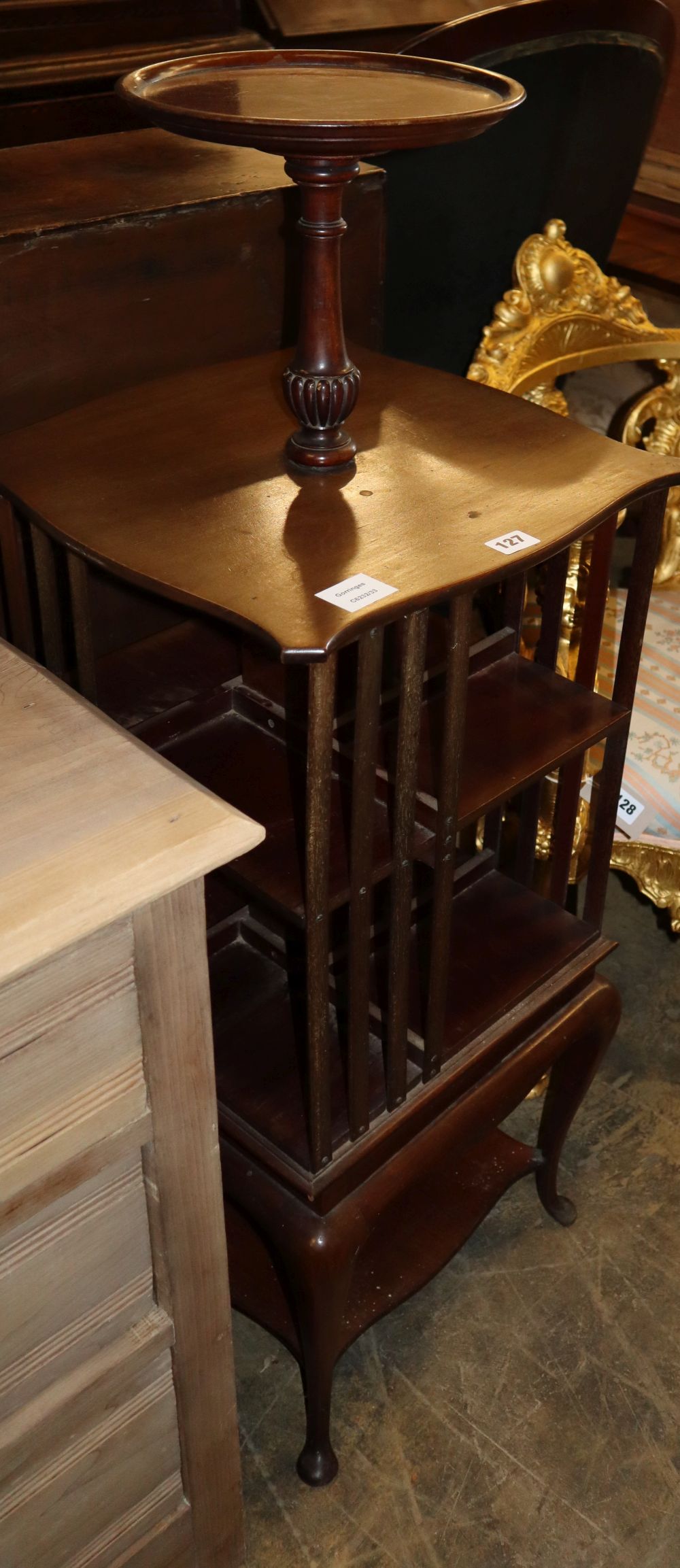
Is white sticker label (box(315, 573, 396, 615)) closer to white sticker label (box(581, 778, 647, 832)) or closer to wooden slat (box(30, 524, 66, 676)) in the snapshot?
wooden slat (box(30, 524, 66, 676))

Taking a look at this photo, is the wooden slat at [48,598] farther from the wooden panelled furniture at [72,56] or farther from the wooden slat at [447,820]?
the wooden panelled furniture at [72,56]

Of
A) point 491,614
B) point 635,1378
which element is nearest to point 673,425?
point 491,614

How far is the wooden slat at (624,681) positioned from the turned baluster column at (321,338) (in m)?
0.29

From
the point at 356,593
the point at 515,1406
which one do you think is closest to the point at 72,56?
the point at 356,593

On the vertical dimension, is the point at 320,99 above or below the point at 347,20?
above

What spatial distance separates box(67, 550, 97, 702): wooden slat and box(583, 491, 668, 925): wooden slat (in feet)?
1.58

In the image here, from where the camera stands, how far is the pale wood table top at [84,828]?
2.12 feet

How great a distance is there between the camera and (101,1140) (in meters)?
0.81

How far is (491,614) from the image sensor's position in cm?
161

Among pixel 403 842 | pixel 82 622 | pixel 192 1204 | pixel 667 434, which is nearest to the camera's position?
pixel 192 1204

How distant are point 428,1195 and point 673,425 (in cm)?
106

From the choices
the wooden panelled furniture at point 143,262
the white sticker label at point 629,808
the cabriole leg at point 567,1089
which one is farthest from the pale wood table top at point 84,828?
the white sticker label at point 629,808

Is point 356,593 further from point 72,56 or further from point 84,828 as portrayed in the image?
point 72,56

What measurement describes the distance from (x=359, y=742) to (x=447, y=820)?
0.48ft
